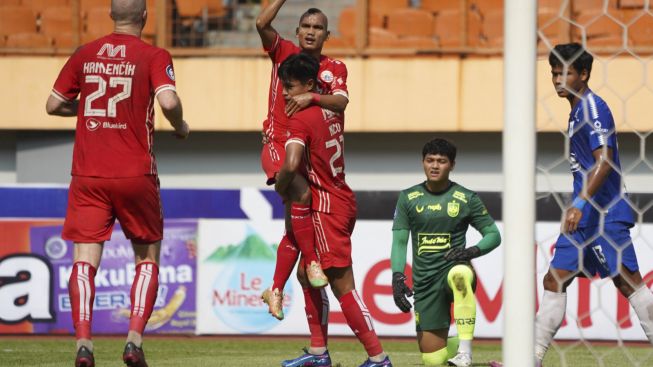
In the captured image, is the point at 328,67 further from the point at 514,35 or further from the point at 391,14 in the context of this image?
the point at 391,14

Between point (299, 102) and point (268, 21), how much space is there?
0.60m

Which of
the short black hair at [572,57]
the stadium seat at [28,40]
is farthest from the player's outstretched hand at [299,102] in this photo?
the stadium seat at [28,40]

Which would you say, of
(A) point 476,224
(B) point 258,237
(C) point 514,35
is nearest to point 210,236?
(B) point 258,237

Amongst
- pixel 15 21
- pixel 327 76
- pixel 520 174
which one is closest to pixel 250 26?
pixel 15 21

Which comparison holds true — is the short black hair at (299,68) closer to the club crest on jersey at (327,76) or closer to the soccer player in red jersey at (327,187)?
the soccer player in red jersey at (327,187)

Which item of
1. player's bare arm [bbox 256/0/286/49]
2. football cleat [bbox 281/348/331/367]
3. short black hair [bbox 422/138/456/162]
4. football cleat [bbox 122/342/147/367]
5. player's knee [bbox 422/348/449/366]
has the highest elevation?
player's bare arm [bbox 256/0/286/49]

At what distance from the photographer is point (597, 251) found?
6645 millimetres

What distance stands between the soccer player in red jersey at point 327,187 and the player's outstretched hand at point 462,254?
3.52ft

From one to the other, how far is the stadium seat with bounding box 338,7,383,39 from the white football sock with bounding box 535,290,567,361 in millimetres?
9269

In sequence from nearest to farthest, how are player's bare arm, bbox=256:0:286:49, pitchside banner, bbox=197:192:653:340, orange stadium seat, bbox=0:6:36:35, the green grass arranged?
player's bare arm, bbox=256:0:286:49, the green grass, pitchside banner, bbox=197:192:653:340, orange stadium seat, bbox=0:6:36:35

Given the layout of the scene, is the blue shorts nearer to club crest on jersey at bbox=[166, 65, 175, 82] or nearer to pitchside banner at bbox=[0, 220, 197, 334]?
club crest on jersey at bbox=[166, 65, 175, 82]

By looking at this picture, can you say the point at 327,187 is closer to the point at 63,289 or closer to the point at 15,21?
the point at 63,289

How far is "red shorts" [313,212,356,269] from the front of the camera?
682 cm

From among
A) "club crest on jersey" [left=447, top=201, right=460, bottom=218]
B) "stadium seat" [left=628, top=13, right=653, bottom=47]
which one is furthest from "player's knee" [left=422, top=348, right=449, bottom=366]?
"stadium seat" [left=628, top=13, right=653, bottom=47]
